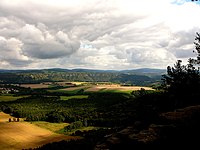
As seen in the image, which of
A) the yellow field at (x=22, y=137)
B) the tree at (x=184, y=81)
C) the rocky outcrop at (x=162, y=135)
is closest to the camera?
the rocky outcrop at (x=162, y=135)

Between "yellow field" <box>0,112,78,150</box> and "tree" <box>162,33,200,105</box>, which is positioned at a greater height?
"tree" <box>162,33,200,105</box>

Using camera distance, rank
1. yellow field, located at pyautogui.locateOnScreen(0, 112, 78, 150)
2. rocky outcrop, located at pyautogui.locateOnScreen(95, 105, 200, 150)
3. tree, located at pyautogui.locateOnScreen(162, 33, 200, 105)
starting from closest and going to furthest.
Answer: rocky outcrop, located at pyautogui.locateOnScreen(95, 105, 200, 150) < tree, located at pyautogui.locateOnScreen(162, 33, 200, 105) < yellow field, located at pyautogui.locateOnScreen(0, 112, 78, 150)

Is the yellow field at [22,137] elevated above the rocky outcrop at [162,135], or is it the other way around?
the rocky outcrop at [162,135]

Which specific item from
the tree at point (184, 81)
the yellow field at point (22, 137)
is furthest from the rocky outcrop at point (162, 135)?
the yellow field at point (22, 137)

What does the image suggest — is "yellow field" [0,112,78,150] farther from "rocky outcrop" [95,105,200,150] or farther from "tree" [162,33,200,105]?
"rocky outcrop" [95,105,200,150]

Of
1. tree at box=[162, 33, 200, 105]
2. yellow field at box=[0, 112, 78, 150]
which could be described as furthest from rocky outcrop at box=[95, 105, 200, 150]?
yellow field at box=[0, 112, 78, 150]

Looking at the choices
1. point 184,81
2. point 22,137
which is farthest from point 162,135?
point 22,137

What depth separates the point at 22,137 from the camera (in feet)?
355

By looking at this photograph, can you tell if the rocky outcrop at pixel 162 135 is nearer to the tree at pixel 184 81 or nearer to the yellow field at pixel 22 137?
the tree at pixel 184 81

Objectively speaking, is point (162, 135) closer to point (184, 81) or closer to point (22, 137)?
point (184, 81)

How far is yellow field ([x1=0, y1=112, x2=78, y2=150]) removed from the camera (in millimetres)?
94750

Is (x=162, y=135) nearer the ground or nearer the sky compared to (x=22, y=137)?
nearer the sky

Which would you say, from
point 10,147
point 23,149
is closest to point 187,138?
point 23,149

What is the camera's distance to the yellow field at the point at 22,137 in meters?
94.8
